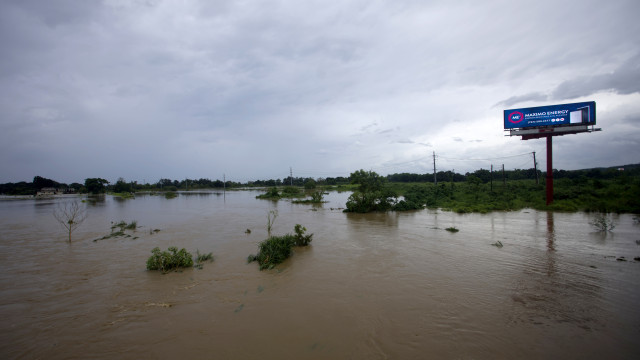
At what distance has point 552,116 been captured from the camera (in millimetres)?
18672

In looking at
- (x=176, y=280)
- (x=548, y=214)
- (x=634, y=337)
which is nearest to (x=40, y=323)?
(x=176, y=280)

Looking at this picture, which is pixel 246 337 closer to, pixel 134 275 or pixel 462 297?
pixel 462 297

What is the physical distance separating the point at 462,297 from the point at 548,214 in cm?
1502

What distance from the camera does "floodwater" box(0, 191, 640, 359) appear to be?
402cm

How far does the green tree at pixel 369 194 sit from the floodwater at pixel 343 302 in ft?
29.8

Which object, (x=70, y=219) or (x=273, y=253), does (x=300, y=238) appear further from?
(x=70, y=219)

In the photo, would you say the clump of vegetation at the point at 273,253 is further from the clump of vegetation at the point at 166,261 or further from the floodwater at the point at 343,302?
the clump of vegetation at the point at 166,261

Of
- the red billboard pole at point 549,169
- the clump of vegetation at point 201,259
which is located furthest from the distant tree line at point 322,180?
the clump of vegetation at point 201,259

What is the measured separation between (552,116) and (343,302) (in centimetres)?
2224

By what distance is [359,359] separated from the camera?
3.73 m

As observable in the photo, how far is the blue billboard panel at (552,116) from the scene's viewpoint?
17797 mm

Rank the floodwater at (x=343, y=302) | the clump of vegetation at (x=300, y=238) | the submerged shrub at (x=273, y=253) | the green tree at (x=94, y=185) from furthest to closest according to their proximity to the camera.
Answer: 1. the green tree at (x=94, y=185)
2. the clump of vegetation at (x=300, y=238)
3. the submerged shrub at (x=273, y=253)
4. the floodwater at (x=343, y=302)

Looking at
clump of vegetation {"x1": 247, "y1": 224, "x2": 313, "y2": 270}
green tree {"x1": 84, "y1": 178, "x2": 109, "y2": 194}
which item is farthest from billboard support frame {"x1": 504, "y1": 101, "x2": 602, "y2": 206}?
green tree {"x1": 84, "y1": 178, "x2": 109, "y2": 194}

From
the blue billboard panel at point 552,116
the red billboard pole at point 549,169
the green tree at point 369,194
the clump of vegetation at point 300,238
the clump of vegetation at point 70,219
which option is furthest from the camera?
the green tree at point 369,194
